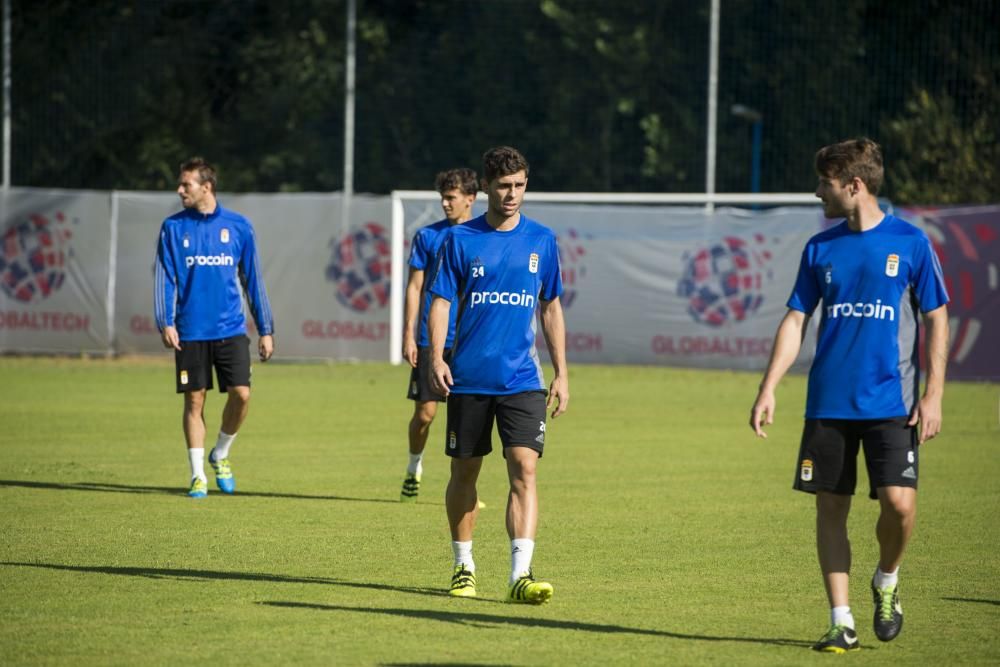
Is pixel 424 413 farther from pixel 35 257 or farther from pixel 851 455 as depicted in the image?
pixel 35 257

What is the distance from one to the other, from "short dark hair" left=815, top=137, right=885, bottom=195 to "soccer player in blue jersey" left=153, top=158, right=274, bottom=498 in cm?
593

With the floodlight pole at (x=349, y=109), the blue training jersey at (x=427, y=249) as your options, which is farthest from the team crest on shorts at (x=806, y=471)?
the floodlight pole at (x=349, y=109)

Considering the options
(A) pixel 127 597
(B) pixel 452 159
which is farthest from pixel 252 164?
(A) pixel 127 597

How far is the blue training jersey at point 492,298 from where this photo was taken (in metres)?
7.77

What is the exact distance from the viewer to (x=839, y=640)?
21.6ft

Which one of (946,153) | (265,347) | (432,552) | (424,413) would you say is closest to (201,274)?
(265,347)

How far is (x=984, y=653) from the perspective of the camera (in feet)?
22.1

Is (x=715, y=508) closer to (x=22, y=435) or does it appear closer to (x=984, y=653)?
(x=984, y=653)

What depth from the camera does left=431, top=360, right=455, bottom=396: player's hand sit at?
7.60m

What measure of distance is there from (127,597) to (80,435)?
26.4ft

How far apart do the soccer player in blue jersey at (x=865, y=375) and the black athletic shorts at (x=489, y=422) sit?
141 cm

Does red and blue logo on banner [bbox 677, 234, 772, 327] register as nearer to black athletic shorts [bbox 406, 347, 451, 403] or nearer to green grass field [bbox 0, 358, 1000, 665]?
green grass field [bbox 0, 358, 1000, 665]

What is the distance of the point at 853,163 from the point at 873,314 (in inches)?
24.9

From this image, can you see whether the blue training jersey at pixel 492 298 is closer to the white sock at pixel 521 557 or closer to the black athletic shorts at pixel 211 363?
the white sock at pixel 521 557
